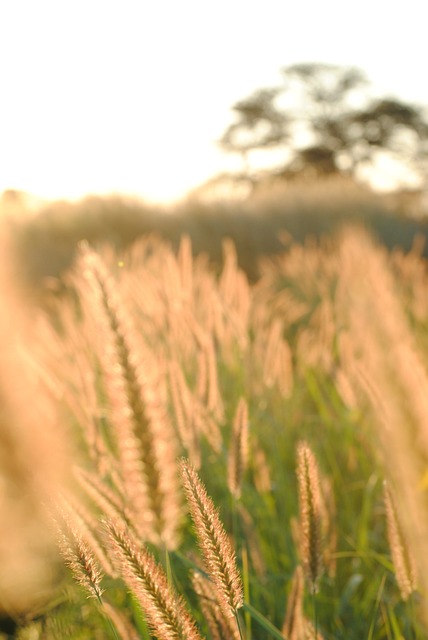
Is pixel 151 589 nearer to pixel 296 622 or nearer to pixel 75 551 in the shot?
pixel 75 551

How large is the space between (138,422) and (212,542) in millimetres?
155

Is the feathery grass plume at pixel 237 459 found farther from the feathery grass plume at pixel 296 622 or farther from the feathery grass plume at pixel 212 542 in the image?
the feathery grass plume at pixel 212 542

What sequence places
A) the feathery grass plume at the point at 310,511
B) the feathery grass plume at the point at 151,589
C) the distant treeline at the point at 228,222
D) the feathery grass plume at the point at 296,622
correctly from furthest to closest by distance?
the distant treeline at the point at 228,222, the feathery grass plume at the point at 296,622, the feathery grass plume at the point at 310,511, the feathery grass plume at the point at 151,589

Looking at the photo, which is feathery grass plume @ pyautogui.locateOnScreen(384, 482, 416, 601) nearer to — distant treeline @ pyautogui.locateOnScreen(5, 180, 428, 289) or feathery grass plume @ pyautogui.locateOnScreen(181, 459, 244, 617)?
feathery grass plume @ pyautogui.locateOnScreen(181, 459, 244, 617)

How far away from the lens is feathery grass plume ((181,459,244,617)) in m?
0.44

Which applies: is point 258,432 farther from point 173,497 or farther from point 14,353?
point 173,497

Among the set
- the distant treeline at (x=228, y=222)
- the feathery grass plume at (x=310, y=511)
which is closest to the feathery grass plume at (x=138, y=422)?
the feathery grass plume at (x=310, y=511)

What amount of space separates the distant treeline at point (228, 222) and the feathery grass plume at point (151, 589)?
8.25 meters

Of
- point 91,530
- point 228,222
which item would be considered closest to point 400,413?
point 91,530

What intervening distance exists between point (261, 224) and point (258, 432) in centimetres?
826

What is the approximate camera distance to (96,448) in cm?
102

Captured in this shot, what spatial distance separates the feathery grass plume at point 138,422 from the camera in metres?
0.58

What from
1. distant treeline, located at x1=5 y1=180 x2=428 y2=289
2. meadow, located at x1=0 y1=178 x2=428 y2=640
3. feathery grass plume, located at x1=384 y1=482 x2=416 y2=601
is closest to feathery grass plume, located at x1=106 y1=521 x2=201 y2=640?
meadow, located at x1=0 y1=178 x2=428 y2=640

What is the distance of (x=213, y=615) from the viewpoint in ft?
2.08
